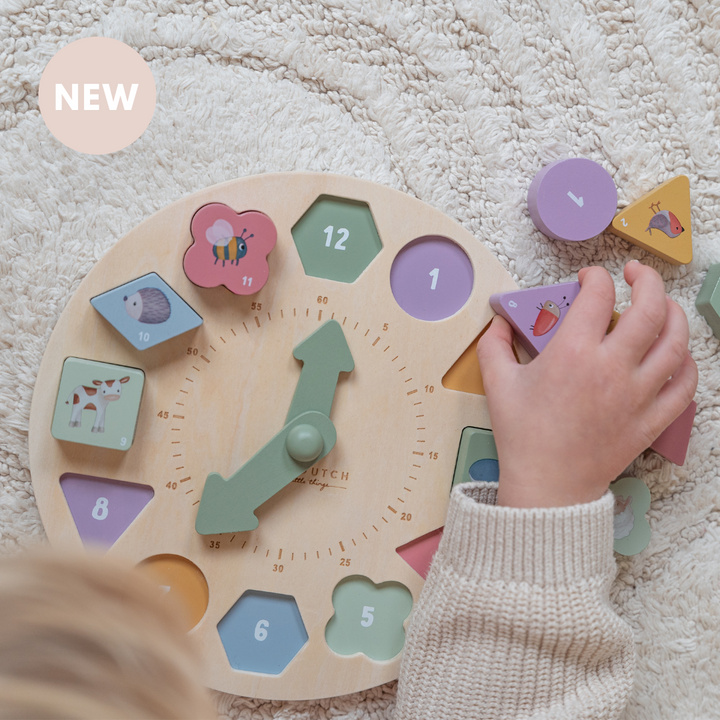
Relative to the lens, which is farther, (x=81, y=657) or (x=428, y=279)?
(x=428, y=279)

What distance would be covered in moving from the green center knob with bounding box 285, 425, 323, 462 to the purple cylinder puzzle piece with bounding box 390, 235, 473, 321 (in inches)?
5.3

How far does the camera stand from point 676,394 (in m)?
0.53

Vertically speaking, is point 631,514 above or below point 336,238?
below

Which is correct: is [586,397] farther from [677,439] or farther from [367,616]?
[367,616]

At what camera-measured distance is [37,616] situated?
31 cm

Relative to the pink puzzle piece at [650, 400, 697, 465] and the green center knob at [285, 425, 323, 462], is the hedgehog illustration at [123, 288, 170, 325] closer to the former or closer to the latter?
the green center knob at [285, 425, 323, 462]

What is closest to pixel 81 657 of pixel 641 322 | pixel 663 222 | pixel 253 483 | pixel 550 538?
pixel 253 483

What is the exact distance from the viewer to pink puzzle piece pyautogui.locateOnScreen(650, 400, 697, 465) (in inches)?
22.2

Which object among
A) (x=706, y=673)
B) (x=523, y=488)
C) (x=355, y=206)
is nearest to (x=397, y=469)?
(x=523, y=488)

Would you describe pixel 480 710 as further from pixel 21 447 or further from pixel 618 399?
pixel 21 447

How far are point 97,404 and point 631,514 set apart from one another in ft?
1.60

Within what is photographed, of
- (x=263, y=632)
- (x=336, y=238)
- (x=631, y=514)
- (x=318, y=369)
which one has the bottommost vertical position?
(x=263, y=632)

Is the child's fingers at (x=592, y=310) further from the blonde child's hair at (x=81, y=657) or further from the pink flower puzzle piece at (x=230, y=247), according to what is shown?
the blonde child's hair at (x=81, y=657)

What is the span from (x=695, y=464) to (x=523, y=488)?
0.68 ft
